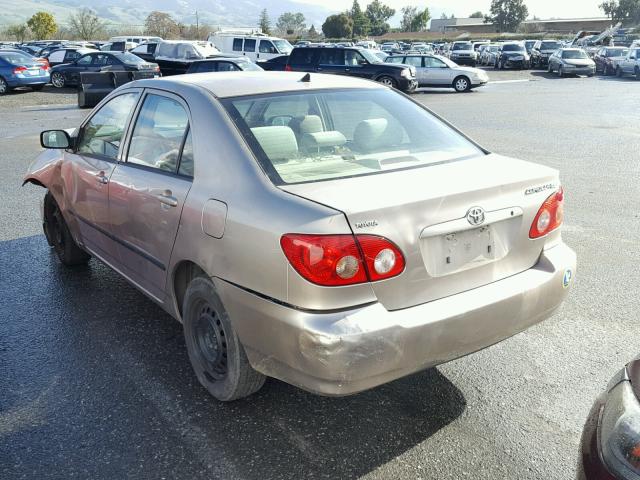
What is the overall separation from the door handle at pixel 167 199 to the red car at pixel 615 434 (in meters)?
2.26

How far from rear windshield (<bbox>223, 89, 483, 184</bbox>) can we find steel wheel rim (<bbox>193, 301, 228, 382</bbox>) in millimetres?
829

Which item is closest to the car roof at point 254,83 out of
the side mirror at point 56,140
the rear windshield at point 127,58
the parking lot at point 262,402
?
the side mirror at point 56,140

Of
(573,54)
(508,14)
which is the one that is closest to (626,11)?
(508,14)

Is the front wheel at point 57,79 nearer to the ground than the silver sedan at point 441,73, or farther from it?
nearer to the ground

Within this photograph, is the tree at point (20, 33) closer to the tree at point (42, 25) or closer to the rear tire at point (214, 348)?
the tree at point (42, 25)

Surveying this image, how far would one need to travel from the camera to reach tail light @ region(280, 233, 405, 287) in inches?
105

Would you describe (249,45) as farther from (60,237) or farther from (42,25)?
(42,25)

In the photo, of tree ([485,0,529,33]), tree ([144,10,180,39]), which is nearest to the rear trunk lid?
tree ([144,10,180,39])

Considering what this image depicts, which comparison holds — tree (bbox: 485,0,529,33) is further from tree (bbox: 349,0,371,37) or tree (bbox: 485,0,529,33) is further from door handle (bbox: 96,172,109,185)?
door handle (bbox: 96,172,109,185)

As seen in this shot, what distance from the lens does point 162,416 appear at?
10.7 feet

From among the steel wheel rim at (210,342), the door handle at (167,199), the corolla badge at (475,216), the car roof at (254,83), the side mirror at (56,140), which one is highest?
the car roof at (254,83)

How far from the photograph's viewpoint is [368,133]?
12.3ft

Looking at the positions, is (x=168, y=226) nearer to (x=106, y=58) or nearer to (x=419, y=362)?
(x=419, y=362)

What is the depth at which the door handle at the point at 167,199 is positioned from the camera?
3.42m
